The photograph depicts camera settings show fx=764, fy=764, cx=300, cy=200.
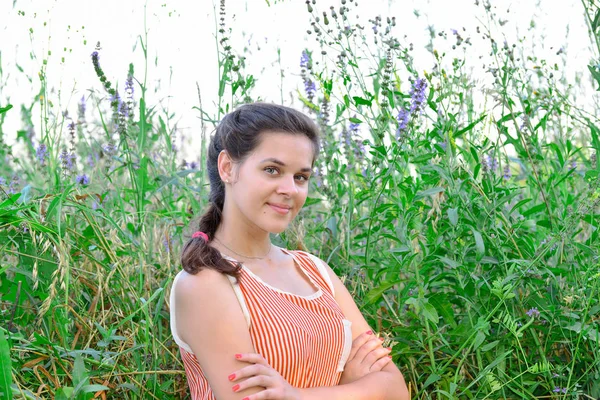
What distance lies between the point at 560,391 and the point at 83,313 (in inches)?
55.5

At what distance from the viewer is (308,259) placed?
2.21m

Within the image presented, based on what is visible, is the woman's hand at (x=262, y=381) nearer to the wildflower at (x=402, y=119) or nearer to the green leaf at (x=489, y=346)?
the green leaf at (x=489, y=346)

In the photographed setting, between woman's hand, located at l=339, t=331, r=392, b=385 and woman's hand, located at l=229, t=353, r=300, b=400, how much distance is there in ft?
1.06

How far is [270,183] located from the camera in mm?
1949

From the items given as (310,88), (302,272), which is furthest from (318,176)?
(302,272)

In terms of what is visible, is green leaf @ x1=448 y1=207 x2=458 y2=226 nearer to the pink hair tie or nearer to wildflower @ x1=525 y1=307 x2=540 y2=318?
wildflower @ x1=525 y1=307 x2=540 y2=318

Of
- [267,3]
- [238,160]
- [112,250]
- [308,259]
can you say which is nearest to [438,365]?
[308,259]

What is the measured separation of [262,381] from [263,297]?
0.26 m

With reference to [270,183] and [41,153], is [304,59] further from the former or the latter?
[41,153]

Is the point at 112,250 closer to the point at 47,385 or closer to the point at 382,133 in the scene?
the point at 47,385

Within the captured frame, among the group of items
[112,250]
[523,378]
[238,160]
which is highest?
[238,160]

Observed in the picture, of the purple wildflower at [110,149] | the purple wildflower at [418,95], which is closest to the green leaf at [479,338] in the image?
the purple wildflower at [418,95]

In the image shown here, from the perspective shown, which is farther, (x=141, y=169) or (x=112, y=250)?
(x=141, y=169)

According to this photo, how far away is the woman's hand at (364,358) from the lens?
6.65ft
